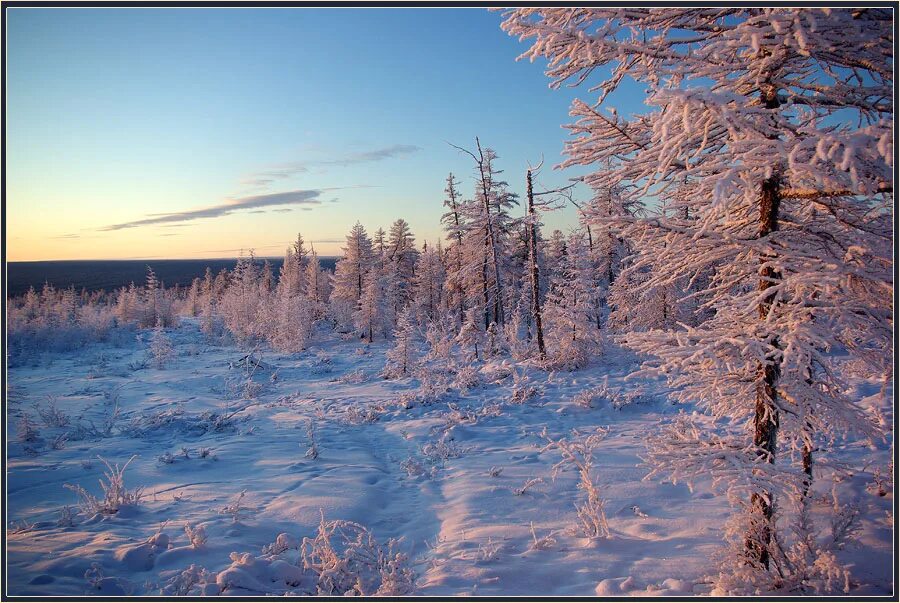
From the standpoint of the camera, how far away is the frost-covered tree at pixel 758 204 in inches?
110

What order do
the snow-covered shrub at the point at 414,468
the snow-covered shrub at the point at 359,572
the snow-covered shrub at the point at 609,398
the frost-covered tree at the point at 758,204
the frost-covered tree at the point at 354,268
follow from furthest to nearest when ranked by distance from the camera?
the frost-covered tree at the point at 354,268 → the snow-covered shrub at the point at 609,398 → the snow-covered shrub at the point at 414,468 → the snow-covered shrub at the point at 359,572 → the frost-covered tree at the point at 758,204

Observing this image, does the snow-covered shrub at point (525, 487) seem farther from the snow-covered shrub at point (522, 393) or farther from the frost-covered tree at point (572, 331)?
the frost-covered tree at point (572, 331)

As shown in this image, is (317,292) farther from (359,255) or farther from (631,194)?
(631,194)

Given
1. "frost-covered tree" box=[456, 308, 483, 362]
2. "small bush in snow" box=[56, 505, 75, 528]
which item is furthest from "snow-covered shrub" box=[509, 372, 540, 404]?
"small bush in snow" box=[56, 505, 75, 528]

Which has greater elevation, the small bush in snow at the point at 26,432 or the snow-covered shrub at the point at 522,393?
the small bush in snow at the point at 26,432

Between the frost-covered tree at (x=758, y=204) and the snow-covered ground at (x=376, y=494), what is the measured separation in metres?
1.50

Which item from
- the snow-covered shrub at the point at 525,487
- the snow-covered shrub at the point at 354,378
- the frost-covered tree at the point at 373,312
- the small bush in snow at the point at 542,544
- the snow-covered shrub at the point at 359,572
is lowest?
the snow-covered shrub at the point at 354,378

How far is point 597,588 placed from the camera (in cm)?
370

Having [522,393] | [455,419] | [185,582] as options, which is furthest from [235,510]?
[522,393]

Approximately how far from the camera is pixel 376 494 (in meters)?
6.35

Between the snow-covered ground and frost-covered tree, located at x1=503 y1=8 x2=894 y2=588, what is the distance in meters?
1.50

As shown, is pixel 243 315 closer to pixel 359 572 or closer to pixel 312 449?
pixel 312 449

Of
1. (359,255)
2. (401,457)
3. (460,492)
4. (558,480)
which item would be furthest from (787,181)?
Answer: (359,255)

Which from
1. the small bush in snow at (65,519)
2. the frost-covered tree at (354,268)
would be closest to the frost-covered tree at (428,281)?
the frost-covered tree at (354,268)
